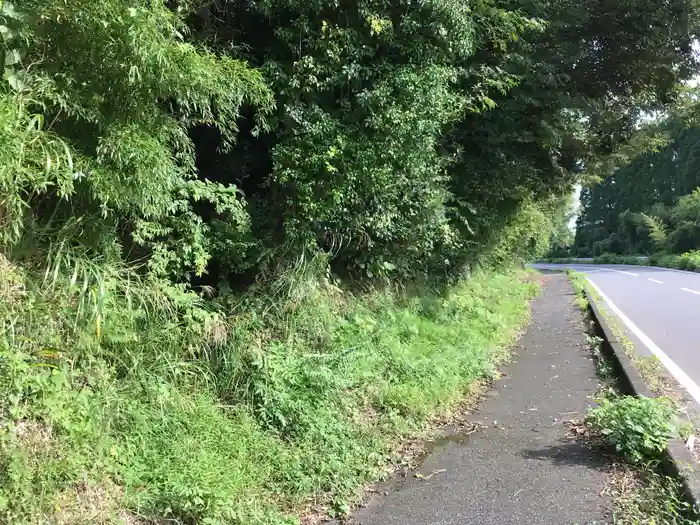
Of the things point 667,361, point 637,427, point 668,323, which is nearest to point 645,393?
point 637,427

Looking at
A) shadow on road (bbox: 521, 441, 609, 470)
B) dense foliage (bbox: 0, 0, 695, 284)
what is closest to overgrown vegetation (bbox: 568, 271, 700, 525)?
shadow on road (bbox: 521, 441, 609, 470)

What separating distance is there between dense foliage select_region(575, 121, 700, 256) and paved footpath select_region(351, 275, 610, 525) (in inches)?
1660

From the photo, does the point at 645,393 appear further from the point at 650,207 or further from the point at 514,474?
the point at 650,207

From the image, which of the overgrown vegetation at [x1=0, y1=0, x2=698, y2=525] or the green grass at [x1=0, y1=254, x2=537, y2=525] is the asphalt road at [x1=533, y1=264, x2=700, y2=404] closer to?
the overgrown vegetation at [x1=0, y1=0, x2=698, y2=525]

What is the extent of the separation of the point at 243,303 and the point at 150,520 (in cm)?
218

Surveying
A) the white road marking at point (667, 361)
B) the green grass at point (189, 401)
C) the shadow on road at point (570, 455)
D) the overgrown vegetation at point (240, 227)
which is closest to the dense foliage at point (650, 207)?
the white road marking at point (667, 361)

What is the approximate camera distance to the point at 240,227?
471 centimetres

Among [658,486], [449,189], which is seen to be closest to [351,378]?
[658,486]

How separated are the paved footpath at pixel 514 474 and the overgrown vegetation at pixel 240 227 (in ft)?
1.49

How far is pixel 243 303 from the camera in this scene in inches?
190

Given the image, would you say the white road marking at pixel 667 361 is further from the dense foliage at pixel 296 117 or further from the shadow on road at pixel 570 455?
the dense foliage at pixel 296 117

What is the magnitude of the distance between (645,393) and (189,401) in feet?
16.2

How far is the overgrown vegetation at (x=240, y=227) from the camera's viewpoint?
9.49 feet

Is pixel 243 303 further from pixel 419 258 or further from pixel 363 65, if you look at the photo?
pixel 419 258
